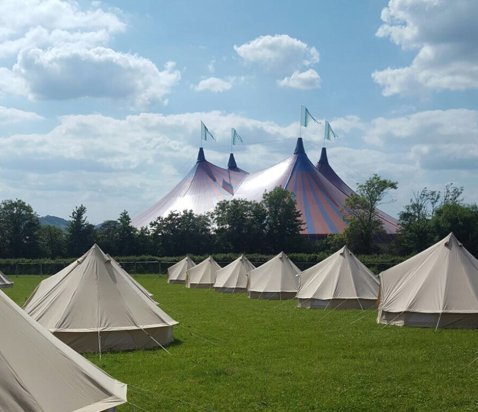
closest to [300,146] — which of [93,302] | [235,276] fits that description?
[235,276]

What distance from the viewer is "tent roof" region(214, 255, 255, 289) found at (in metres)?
39.4

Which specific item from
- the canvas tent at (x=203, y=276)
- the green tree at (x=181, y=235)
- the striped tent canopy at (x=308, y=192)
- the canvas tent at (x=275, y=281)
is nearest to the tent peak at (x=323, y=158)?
the striped tent canopy at (x=308, y=192)

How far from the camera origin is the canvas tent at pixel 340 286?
2638 centimetres

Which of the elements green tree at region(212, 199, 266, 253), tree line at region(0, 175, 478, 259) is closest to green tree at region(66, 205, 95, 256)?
tree line at region(0, 175, 478, 259)

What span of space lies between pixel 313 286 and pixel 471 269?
8.14 m

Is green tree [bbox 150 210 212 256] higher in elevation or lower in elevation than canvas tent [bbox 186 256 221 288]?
higher

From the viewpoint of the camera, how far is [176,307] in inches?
1126

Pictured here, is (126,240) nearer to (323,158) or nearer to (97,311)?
(323,158)

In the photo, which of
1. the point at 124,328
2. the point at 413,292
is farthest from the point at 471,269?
the point at 124,328

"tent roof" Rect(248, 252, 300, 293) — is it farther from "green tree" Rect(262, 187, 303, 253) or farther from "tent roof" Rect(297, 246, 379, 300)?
"green tree" Rect(262, 187, 303, 253)

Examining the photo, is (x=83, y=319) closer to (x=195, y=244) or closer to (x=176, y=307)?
(x=176, y=307)

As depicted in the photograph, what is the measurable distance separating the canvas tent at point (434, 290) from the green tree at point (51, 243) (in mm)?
60456

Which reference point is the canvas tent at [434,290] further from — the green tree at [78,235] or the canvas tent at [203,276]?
the green tree at [78,235]

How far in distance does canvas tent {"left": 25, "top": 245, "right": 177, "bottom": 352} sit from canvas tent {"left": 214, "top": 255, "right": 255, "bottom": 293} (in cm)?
2263
